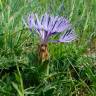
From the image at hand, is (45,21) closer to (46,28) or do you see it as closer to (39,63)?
(46,28)

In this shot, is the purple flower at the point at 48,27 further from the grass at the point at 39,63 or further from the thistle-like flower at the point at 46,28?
the grass at the point at 39,63

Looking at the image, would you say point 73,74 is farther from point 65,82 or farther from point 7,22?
point 7,22

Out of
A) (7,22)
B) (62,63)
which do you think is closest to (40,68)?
(62,63)

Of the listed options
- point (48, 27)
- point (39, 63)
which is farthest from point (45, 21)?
point (39, 63)

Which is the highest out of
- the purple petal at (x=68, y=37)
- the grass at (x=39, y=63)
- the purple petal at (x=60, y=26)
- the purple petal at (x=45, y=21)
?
the purple petal at (x=45, y=21)

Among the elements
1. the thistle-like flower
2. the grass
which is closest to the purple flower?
the thistle-like flower

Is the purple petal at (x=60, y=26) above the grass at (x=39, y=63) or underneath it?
A: above

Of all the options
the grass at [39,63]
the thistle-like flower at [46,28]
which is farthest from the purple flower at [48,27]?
the grass at [39,63]

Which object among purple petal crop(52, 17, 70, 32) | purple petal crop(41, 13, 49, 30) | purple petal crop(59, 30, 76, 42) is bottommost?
purple petal crop(59, 30, 76, 42)

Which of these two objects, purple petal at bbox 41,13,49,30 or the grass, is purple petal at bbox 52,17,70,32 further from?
the grass
